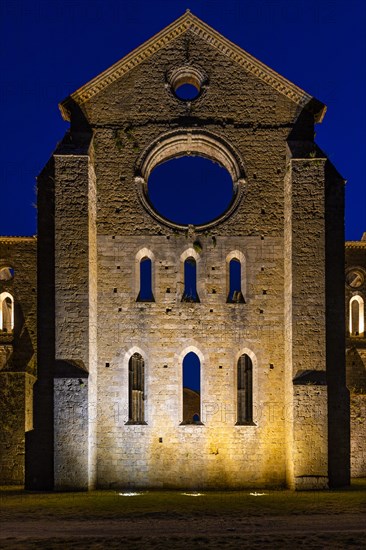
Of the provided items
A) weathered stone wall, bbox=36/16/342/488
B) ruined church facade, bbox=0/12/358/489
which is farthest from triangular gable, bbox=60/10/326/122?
weathered stone wall, bbox=36/16/342/488

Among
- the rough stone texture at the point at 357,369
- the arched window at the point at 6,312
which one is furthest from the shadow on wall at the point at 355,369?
the arched window at the point at 6,312

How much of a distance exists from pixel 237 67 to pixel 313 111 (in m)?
2.45

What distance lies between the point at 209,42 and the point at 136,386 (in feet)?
32.5

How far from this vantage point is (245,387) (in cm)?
2166

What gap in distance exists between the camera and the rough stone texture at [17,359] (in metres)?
23.9

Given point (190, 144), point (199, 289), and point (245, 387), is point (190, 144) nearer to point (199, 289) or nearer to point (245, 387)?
point (199, 289)

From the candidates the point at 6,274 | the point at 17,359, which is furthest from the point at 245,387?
the point at 6,274

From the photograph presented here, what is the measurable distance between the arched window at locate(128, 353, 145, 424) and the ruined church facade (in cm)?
6

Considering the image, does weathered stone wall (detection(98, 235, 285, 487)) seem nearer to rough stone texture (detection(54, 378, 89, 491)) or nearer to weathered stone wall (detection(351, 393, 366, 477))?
rough stone texture (detection(54, 378, 89, 491))

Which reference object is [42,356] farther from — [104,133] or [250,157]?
[250,157]

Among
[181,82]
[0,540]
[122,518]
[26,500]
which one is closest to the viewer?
[0,540]

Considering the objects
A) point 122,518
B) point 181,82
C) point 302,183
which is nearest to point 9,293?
point 181,82

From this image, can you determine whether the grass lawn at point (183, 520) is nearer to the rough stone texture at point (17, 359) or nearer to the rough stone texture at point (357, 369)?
the rough stone texture at point (17, 359)

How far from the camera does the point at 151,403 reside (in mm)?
19453
